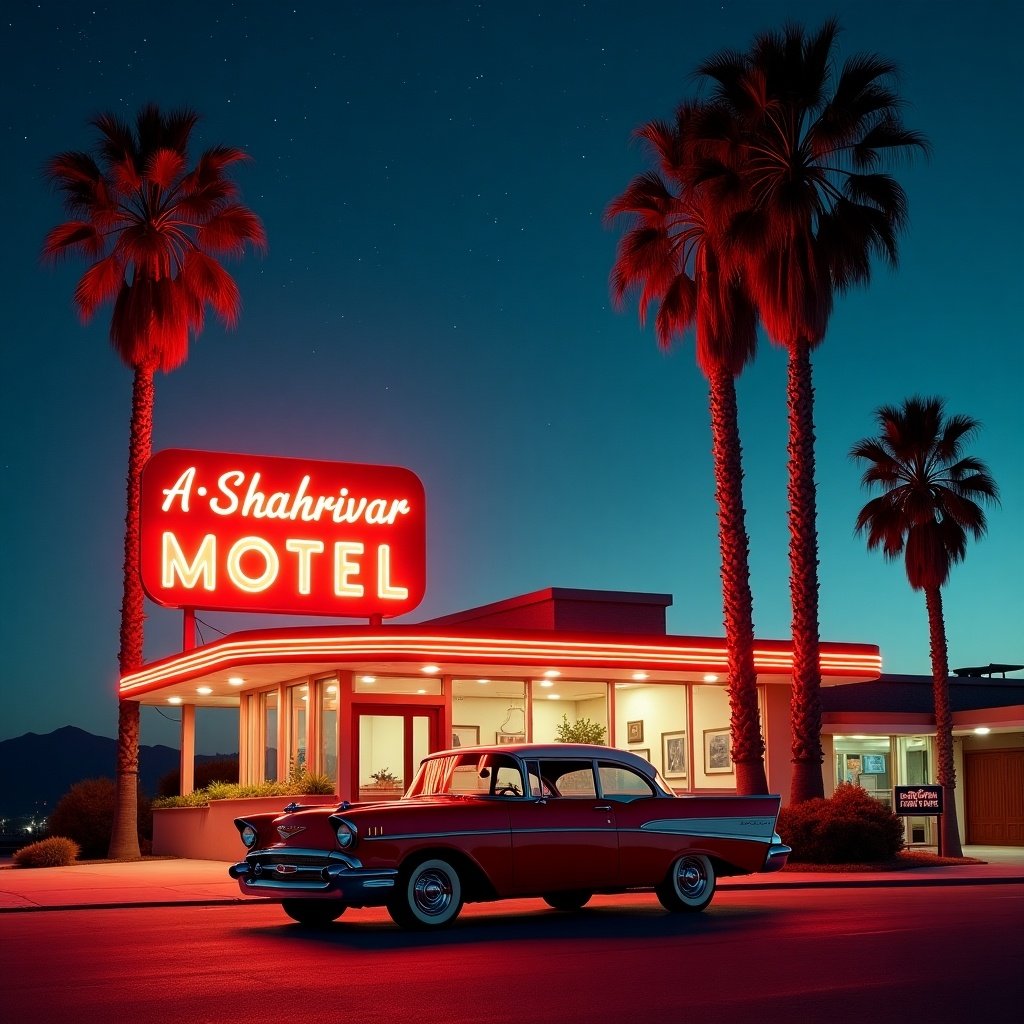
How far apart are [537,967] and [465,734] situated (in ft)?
59.8

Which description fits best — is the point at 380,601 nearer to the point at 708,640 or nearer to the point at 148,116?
the point at 708,640

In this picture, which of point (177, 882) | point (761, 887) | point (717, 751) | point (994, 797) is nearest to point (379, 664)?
point (177, 882)

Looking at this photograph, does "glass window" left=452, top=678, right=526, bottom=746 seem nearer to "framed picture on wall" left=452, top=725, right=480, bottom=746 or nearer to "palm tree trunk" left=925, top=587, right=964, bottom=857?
"framed picture on wall" left=452, top=725, right=480, bottom=746

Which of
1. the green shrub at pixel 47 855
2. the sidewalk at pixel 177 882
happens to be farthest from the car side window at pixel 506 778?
the green shrub at pixel 47 855

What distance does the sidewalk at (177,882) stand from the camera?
18.9 m

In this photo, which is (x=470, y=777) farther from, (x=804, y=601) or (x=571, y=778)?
(x=804, y=601)

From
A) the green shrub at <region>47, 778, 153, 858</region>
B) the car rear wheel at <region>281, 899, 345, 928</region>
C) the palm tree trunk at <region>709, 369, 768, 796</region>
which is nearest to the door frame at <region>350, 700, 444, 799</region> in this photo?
the palm tree trunk at <region>709, 369, 768, 796</region>

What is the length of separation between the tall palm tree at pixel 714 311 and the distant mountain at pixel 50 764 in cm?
15176

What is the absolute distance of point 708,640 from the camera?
1152 inches

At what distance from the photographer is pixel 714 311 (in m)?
27.6

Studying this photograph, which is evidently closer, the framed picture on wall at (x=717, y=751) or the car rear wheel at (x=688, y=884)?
the car rear wheel at (x=688, y=884)

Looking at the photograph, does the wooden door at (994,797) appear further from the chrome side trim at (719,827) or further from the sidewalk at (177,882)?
the chrome side trim at (719,827)

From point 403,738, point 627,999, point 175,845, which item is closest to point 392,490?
point 403,738

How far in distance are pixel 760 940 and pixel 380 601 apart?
64.7ft
